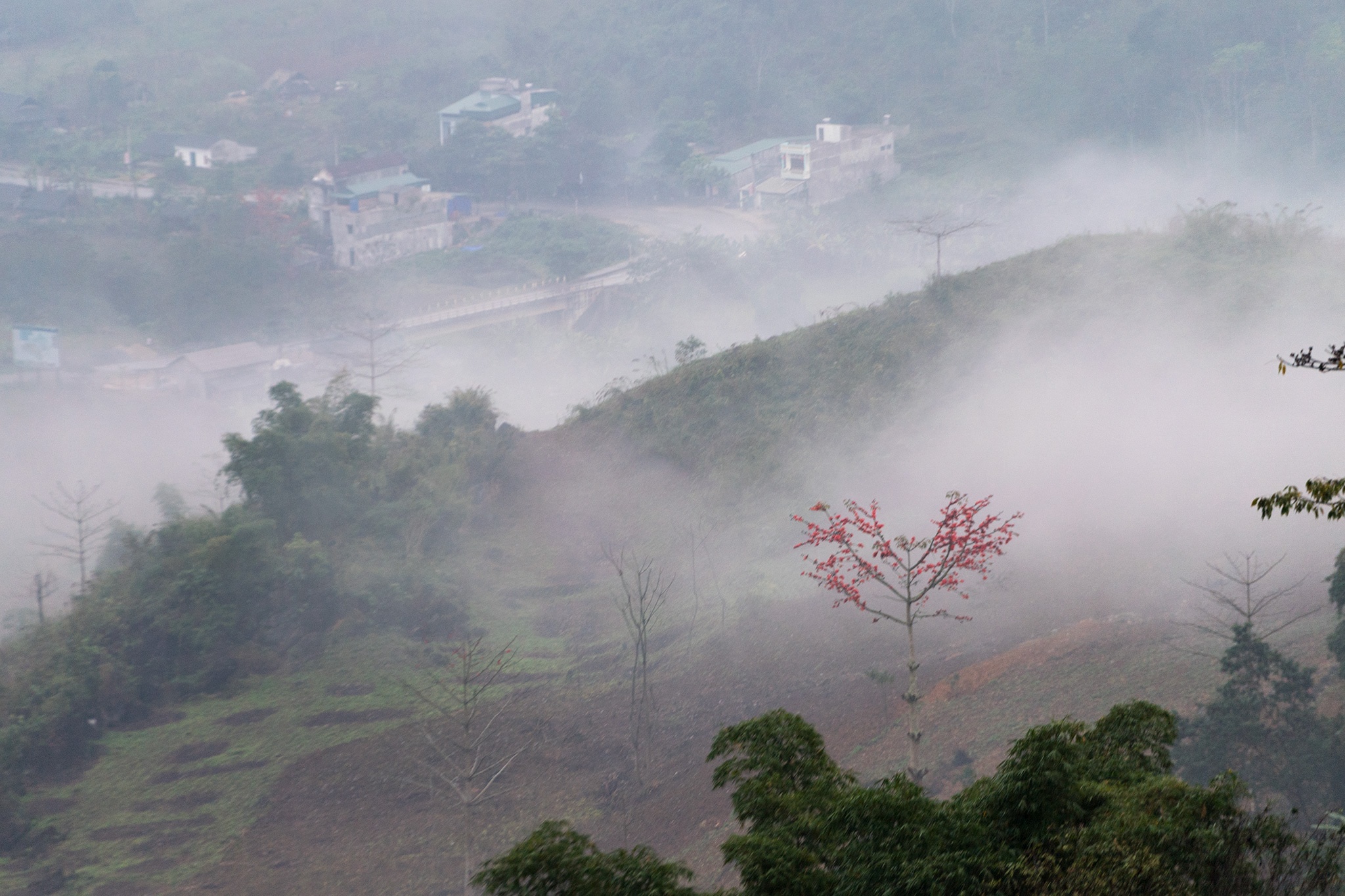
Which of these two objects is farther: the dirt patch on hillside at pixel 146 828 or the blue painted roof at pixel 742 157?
the blue painted roof at pixel 742 157

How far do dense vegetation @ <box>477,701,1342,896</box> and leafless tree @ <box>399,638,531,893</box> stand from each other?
718 cm

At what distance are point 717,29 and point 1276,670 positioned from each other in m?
87.1

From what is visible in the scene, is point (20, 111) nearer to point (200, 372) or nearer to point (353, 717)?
point (200, 372)

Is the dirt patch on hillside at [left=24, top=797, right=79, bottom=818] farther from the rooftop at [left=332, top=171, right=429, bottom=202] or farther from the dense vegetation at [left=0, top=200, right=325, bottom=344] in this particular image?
the rooftop at [left=332, top=171, right=429, bottom=202]

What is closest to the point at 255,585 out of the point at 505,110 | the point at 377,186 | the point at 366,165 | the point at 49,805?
the point at 49,805

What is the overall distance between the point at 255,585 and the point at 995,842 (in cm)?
1736

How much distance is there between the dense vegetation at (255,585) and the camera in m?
19.1

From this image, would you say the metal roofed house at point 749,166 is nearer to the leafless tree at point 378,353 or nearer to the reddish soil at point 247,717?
the leafless tree at point 378,353

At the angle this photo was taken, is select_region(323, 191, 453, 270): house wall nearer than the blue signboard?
No

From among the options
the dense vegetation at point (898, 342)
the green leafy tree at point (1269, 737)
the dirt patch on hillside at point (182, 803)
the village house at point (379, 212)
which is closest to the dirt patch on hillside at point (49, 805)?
the dirt patch on hillside at point (182, 803)

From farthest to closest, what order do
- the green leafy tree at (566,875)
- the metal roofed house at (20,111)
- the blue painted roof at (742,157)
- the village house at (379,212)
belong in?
the metal roofed house at (20,111) < the blue painted roof at (742,157) < the village house at (379,212) < the green leafy tree at (566,875)

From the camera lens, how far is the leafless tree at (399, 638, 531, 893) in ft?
51.7

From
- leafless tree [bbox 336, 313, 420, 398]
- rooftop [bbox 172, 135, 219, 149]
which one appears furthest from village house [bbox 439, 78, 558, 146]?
leafless tree [bbox 336, 313, 420, 398]

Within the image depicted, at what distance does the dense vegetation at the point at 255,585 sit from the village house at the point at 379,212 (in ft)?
145
